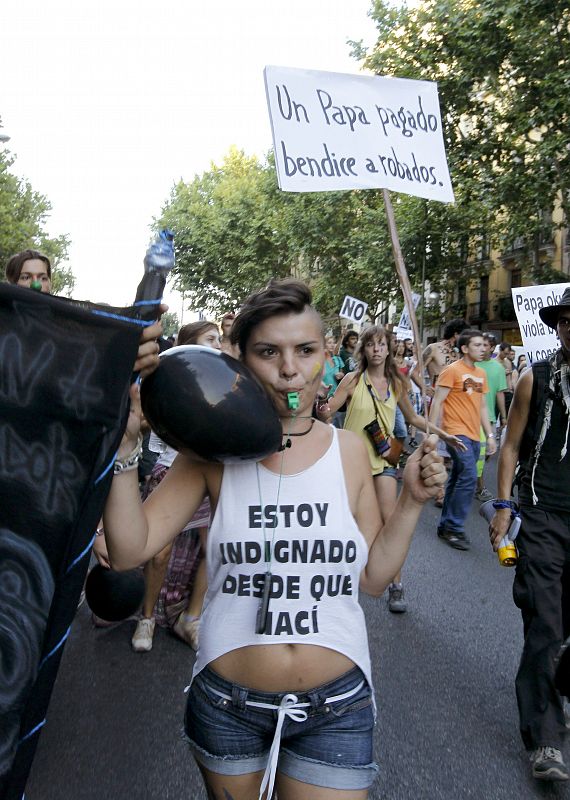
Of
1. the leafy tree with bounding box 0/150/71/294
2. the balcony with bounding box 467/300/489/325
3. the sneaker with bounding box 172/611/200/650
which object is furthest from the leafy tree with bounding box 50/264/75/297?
the sneaker with bounding box 172/611/200/650

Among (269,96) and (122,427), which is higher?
(269,96)

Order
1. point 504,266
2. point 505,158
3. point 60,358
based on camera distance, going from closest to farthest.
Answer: point 60,358, point 505,158, point 504,266

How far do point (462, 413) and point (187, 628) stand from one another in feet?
13.0

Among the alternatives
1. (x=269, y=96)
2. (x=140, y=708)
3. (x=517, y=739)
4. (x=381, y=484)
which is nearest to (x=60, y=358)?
(x=269, y=96)

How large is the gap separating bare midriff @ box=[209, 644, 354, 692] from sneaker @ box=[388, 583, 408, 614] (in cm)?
346

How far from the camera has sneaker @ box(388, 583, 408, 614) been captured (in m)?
5.18

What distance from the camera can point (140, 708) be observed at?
3.64 m

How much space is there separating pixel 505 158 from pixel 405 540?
83.9 feet

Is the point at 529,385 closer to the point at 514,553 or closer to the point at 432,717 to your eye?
the point at 514,553

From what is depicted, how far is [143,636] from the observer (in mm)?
4418

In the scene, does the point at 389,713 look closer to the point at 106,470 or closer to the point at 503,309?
the point at 106,470

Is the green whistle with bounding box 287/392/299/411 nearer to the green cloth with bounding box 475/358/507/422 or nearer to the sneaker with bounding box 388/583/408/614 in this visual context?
the sneaker with bounding box 388/583/408/614

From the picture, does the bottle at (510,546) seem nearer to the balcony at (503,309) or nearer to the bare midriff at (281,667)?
the bare midriff at (281,667)

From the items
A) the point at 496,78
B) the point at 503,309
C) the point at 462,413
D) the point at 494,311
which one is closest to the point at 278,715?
the point at 462,413
